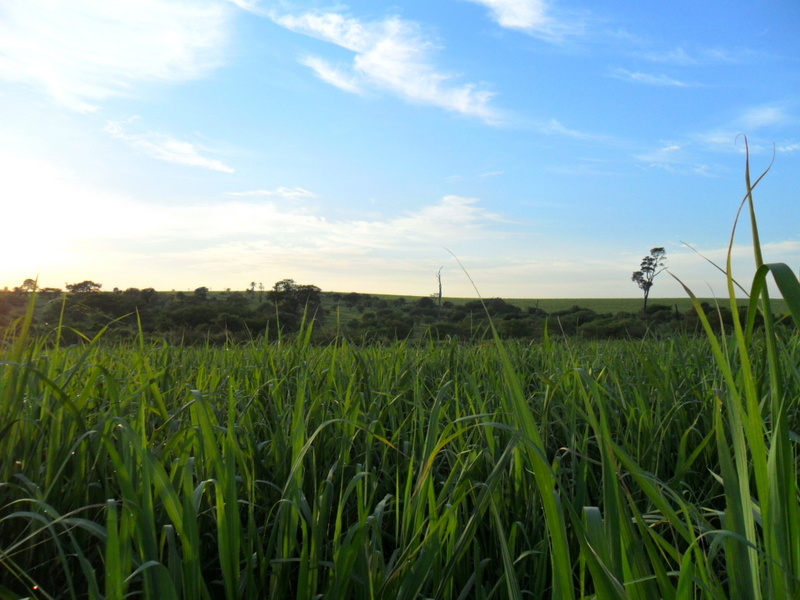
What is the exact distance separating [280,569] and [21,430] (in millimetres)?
980

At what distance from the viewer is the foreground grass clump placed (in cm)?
95

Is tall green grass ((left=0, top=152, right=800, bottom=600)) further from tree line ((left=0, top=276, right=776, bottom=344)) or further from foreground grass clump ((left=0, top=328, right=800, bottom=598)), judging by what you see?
tree line ((left=0, top=276, right=776, bottom=344))

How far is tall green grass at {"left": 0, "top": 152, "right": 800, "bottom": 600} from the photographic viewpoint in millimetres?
872

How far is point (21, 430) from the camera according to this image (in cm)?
167

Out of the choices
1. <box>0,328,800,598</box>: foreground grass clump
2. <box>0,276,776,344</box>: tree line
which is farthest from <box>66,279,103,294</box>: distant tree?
<box>0,328,800,598</box>: foreground grass clump

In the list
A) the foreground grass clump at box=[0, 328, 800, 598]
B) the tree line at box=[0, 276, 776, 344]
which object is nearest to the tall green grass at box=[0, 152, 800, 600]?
the foreground grass clump at box=[0, 328, 800, 598]

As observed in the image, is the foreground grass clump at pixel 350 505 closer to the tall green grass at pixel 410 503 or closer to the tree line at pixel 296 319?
the tall green grass at pixel 410 503

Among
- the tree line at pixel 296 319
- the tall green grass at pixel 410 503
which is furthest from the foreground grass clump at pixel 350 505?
the tree line at pixel 296 319

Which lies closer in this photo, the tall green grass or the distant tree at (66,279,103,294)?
the tall green grass

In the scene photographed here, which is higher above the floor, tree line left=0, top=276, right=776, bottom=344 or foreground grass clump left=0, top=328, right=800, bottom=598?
tree line left=0, top=276, right=776, bottom=344

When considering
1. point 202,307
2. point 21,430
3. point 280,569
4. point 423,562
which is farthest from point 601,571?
point 202,307

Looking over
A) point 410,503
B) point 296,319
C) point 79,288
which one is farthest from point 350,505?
point 296,319

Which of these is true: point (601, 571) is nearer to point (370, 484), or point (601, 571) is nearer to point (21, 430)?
point (370, 484)

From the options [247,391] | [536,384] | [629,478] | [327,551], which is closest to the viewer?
[327,551]
